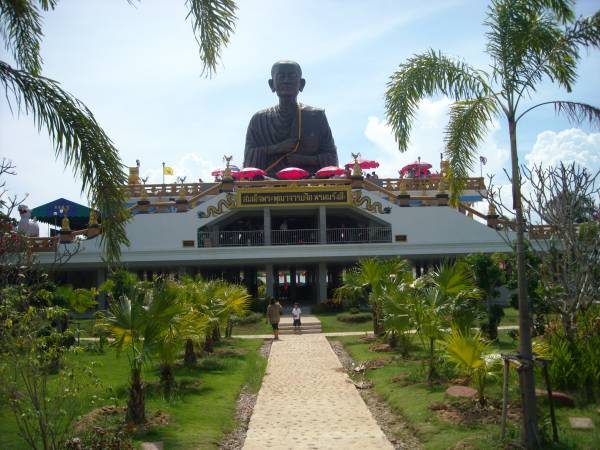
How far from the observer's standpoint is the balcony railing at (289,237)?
98.9ft

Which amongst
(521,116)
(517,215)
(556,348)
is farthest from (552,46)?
(556,348)

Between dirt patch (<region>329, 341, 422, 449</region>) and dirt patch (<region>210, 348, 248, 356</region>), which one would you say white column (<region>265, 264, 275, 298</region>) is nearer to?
dirt patch (<region>210, 348, 248, 356</region>)

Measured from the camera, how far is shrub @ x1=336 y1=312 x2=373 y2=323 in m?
25.8

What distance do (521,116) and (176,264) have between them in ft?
75.6

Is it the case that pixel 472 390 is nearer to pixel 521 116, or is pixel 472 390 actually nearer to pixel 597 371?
pixel 597 371

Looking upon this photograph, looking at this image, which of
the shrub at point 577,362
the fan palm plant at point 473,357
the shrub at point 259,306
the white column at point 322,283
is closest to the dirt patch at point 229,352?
the fan palm plant at point 473,357

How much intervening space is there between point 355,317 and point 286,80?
1608 centimetres

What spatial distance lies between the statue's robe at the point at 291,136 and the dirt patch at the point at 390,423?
24.2 m

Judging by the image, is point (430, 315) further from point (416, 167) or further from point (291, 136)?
point (416, 167)

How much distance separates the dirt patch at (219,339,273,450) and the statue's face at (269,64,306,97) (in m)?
25.3

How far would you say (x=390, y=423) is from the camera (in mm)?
10383

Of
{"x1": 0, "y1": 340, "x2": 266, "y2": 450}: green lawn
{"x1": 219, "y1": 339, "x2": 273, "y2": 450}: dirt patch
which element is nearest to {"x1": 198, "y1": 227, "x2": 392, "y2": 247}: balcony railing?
{"x1": 0, "y1": 340, "x2": 266, "y2": 450}: green lawn

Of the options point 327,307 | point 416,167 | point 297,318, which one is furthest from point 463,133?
point 416,167

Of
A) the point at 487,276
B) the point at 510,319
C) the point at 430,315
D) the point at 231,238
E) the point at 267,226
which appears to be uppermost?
the point at 267,226
